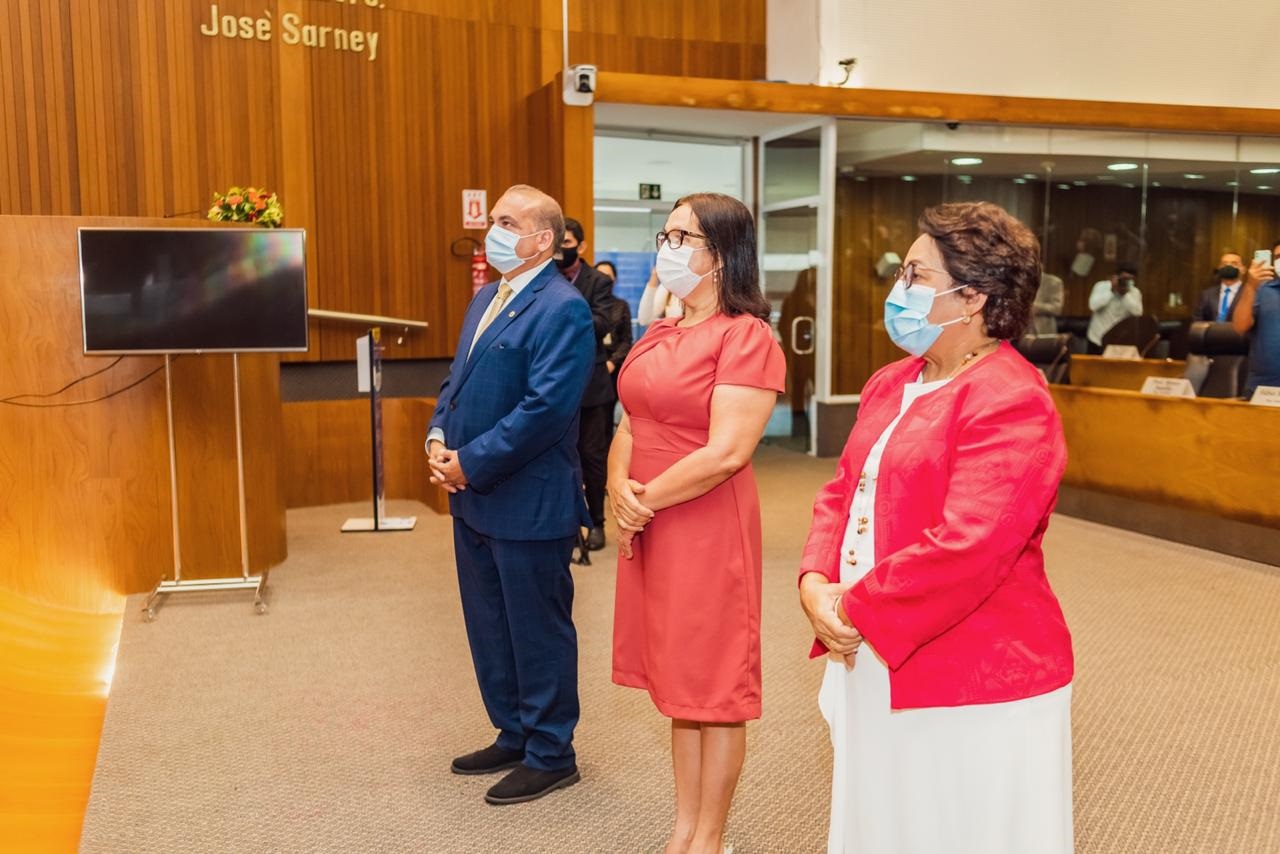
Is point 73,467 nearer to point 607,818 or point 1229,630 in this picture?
point 607,818

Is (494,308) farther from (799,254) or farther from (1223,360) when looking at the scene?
(799,254)

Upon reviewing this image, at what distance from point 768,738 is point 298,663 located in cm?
191

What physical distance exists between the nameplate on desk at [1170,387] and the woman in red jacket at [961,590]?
5.24 meters

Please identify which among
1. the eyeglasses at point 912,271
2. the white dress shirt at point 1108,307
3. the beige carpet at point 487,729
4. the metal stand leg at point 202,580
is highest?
the eyeglasses at point 912,271

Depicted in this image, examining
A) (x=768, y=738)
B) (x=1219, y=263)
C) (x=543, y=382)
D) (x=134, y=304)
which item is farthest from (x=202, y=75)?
(x=1219, y=263)

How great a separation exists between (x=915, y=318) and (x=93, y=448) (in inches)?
174

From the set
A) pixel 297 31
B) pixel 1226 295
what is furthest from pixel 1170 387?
pixel 297 31

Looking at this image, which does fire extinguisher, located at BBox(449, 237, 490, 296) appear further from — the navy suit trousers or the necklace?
the necklace

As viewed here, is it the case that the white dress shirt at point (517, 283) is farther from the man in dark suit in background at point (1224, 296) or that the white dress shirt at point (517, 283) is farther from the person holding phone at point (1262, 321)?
the man in dark suit in background at point (1224, 296)

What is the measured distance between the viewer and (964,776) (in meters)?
1.72

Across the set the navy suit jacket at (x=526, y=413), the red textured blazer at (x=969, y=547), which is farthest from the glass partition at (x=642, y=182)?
the red textured blazer at (x=969, y=547)

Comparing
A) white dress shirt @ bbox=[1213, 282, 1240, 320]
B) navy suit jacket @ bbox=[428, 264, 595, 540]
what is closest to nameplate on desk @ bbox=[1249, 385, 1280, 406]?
white dress shirt @ bbox=[1213, 282, 1240, 320]

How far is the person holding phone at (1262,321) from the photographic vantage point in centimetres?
589

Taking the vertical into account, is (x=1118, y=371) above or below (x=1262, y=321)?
below
